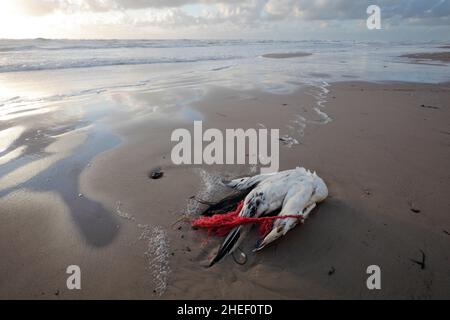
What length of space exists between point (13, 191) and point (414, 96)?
10.1 meters

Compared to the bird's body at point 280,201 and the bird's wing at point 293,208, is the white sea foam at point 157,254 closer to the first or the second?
the bird's body at point 280,201

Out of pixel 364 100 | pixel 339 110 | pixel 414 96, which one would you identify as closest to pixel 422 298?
pixel 339 110

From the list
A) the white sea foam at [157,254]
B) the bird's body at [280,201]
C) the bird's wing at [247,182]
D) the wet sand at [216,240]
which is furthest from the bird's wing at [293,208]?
the white sea foam at [157,254]

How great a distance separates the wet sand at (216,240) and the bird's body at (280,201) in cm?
13

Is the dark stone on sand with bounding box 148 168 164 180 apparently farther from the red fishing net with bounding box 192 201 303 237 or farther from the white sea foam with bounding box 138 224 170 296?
the red fishing net with bounding box 192 201 303 237

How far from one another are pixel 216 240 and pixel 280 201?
2.51 ft

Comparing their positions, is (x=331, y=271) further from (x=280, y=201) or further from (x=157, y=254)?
(x=157, y=254)

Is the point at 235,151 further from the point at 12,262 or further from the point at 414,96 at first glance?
the point at 414,96

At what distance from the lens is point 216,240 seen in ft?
9.51

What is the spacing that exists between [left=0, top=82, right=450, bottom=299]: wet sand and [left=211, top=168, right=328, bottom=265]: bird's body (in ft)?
0.42

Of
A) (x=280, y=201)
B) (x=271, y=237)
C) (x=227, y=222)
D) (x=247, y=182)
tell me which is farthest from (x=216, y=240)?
(x=247, y=182)

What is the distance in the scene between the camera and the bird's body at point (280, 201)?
9.03ft

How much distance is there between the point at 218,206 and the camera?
329cm
